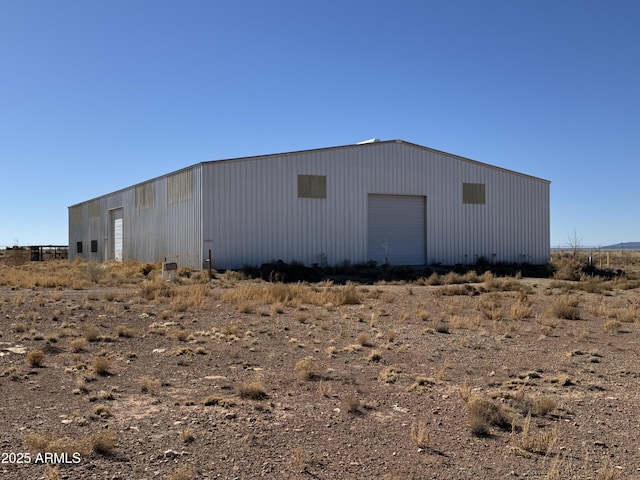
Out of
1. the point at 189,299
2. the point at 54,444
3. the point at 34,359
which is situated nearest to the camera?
the point at 54,444

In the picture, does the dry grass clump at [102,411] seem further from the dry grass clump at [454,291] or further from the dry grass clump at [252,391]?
the dry grass clump at [454,291]

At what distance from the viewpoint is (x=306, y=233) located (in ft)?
97.1

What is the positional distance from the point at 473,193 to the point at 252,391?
27396 millimetres

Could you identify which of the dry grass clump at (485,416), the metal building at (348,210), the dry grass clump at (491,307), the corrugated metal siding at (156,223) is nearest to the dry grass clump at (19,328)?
the dry grass clump at (485,416)

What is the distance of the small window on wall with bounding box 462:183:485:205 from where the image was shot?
3306 centimetres

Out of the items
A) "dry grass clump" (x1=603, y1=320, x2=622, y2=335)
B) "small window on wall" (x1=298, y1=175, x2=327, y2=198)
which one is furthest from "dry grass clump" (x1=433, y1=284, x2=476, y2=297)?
"small window on wall" (x1=298, y1=175, x2=327, y2=198)

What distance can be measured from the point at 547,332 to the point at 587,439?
674 cm

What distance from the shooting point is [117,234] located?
1702 inches

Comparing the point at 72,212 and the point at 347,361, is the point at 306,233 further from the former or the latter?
the point at 72,212

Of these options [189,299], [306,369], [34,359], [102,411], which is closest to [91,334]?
[34,359]

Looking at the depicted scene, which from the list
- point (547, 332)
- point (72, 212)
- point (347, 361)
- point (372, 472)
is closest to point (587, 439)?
point (372, 472)

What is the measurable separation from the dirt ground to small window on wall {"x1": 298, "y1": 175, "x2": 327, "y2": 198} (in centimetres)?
1422

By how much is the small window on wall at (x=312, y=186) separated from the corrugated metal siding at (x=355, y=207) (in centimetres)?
21

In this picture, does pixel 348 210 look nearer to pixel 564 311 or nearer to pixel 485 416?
pixel 564 311
